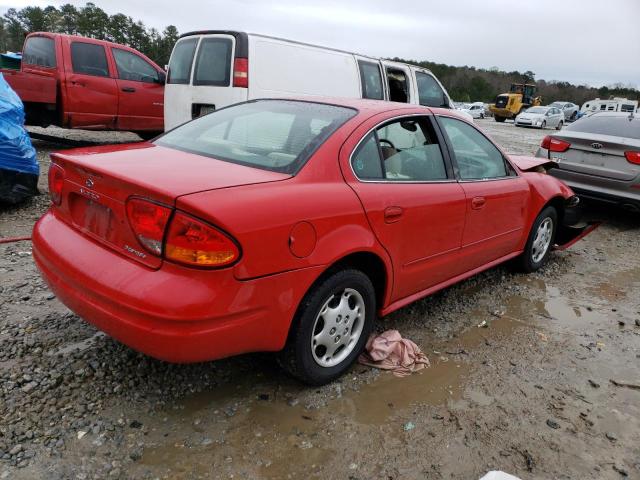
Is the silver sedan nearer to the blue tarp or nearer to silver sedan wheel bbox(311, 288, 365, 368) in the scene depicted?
silver sedan wheel bbox(311, 288, 365, 368)

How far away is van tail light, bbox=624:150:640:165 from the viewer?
6.05 m

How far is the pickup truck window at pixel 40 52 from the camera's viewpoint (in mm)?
7883

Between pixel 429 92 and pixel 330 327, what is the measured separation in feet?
25.4

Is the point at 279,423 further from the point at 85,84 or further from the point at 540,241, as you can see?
the point at 85,84

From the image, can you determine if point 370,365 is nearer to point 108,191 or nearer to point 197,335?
point 197,335

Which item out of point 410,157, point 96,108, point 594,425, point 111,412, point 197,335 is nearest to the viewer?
point 197,335

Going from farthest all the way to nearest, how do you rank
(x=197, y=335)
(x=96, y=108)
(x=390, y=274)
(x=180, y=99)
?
(x=96, y=108), (x=180, y=99), (x=390, y=274), (x=197, y=335)

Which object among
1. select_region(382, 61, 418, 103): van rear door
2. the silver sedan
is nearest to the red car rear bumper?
the silver sedan

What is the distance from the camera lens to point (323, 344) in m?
2.62

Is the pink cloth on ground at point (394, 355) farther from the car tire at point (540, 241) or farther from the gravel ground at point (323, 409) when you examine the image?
the car tire at point (540, 241)

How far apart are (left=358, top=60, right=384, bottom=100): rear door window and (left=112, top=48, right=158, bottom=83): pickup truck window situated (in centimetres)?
369

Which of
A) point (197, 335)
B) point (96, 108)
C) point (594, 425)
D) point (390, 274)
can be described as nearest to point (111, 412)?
point (197, 335)

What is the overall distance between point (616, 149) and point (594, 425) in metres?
4.77

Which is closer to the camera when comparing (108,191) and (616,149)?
(108,191)
